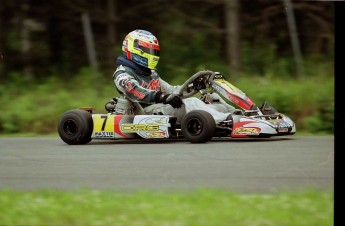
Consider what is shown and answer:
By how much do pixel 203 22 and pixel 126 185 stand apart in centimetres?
949

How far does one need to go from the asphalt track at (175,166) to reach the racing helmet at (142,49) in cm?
86

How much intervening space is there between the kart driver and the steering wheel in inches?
6.7

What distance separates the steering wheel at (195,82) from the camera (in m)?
7.95

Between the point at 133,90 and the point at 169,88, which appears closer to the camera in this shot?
the point at 133,90

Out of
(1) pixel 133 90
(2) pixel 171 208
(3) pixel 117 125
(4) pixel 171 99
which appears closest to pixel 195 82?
(4) pixel 171 99

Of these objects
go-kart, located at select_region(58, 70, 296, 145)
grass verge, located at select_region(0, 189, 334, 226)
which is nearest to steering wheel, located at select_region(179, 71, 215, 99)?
go-kart, located at select_region(58, 70, 296, 145)

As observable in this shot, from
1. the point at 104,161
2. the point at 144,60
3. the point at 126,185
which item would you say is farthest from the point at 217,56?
the point at 126,185

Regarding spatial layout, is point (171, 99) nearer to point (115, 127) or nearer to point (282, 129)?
point (115, 127)

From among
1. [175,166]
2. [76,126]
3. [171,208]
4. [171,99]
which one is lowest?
[171,208]

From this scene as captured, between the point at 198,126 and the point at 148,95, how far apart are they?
0.66 meters

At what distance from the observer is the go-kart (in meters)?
7.44

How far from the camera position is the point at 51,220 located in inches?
170

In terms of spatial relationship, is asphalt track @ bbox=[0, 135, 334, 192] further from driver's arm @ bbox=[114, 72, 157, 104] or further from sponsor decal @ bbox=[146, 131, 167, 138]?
driver's arm @ bbox=[114, 72, 157, 104]

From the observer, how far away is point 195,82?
8.05 metres
